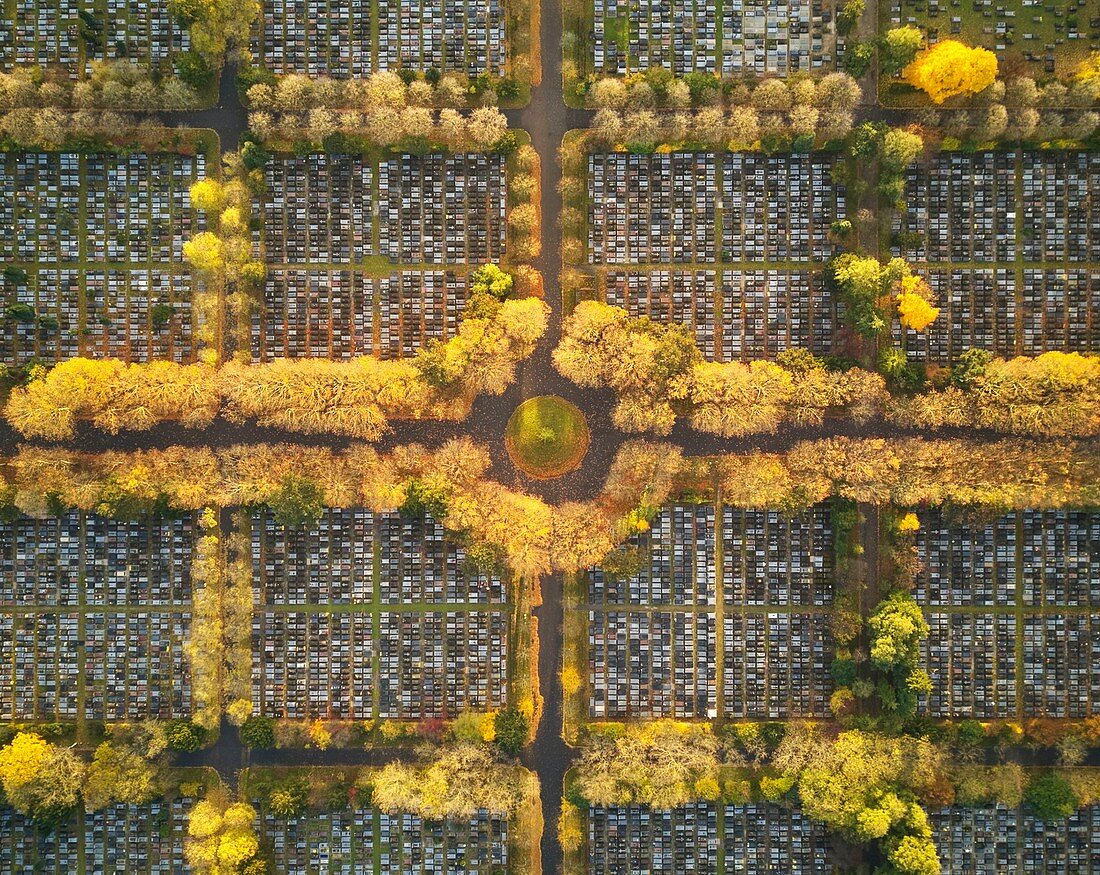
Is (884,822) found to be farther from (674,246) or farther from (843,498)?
(674,246)

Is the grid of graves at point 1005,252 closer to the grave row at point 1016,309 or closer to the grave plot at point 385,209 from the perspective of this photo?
the grave row at point 1016,309

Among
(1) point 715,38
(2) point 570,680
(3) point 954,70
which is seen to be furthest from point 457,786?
(3) point 954,70

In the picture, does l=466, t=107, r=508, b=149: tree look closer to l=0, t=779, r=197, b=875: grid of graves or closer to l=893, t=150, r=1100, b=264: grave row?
l=893, t=150, r=1100, b=264: grave row


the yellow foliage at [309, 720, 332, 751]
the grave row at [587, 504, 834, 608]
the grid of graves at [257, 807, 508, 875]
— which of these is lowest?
the grid of graves at [257, 807, 508, 875]

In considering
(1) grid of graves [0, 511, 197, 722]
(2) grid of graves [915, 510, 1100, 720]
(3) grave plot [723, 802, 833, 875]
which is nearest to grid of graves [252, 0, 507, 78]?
(1) grid of graves [0, 511, 197, 722]

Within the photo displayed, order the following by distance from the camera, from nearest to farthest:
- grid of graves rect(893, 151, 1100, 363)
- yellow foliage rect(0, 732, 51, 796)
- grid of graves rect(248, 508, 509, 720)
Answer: yellow foliage rect(0, 732, 51, 796)
grid of graves rect(893, 151, 1100, 363)
grid of graves rect(248, 508, 509, 720)

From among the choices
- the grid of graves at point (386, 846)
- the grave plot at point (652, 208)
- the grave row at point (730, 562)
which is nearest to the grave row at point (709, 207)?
the grave plot at point (652, 208)
